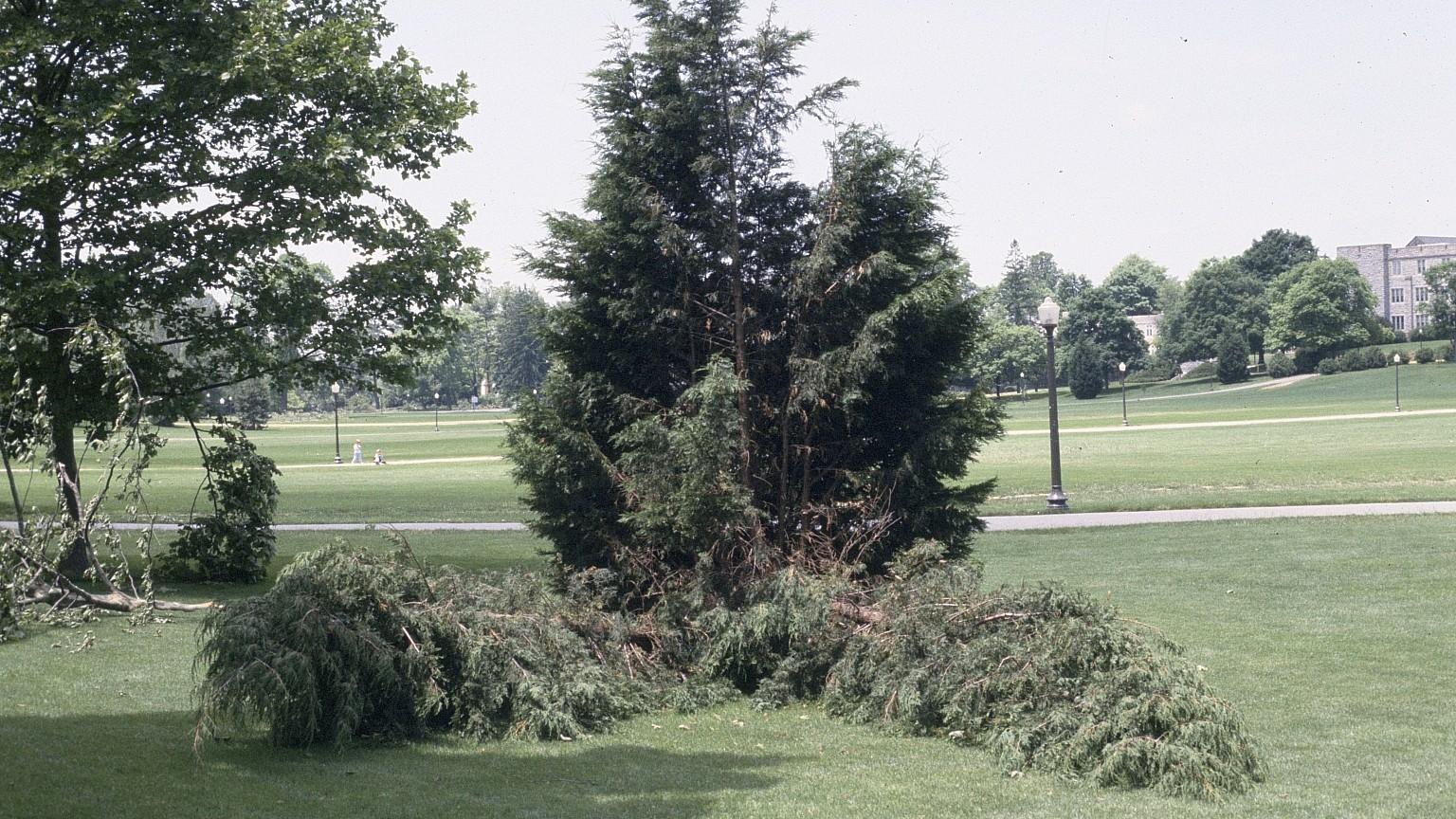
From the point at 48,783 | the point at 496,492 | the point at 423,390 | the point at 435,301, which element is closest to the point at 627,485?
the point at 48,783

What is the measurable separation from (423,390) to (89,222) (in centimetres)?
14345

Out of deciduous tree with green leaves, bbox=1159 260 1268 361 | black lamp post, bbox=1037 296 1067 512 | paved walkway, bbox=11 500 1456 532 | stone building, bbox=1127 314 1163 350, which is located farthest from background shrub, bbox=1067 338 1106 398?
black lamp post, bbox=1037 296 1067 512

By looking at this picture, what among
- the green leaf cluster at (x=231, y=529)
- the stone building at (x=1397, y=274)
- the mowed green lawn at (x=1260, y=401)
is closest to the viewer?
the green leaf cluster at (x=231, y=529)

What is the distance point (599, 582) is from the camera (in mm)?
11273

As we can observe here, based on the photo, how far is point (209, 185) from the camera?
1797cm

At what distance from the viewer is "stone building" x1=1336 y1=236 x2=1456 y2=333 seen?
552ft

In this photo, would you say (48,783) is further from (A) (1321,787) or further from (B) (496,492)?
(B) (496,492)

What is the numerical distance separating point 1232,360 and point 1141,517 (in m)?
104

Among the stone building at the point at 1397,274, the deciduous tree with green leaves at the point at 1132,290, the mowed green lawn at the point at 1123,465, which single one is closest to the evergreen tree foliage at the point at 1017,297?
the deciduous tree with green leaves at the point at 1132,290

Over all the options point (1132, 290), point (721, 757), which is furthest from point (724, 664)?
point (1132, 290)

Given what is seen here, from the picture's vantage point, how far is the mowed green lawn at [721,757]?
7.24 m

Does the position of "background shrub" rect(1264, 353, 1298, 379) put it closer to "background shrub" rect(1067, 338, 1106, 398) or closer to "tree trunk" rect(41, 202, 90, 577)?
"background shrub" rect(1067, 338, 1106, 398)

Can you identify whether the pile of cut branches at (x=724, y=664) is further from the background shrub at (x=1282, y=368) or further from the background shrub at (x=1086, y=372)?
the background shrub at (x=1282, y=368)

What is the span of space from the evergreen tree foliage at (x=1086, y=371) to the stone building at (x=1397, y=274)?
2502 inches
